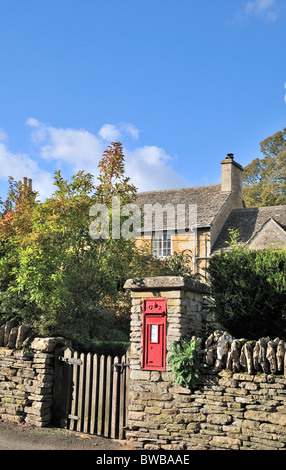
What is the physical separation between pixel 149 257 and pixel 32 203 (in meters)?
3.42

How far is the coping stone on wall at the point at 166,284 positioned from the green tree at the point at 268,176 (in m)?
27.2

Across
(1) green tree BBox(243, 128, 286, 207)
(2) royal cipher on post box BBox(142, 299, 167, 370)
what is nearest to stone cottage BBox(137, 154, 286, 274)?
(1) green tree BBox(243, 128, 286, 207)

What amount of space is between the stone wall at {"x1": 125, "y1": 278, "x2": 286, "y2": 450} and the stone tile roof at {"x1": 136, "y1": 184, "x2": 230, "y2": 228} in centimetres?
1604

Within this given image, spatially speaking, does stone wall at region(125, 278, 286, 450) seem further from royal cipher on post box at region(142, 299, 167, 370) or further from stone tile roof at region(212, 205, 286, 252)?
stone tile roof at region(212, 205, 286, 252)

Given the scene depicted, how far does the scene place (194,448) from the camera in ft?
22.8

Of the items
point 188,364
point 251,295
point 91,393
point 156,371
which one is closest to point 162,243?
point 251,295

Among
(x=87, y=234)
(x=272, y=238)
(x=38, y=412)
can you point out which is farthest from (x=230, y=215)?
(x=38, y=412)

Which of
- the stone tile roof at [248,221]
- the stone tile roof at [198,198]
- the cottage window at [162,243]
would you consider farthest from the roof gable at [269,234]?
the cottage window at [162,243]

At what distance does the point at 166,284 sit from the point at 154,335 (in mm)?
844

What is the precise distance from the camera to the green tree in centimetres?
3433

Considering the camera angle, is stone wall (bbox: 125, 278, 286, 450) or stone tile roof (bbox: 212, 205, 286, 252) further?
stone tile roof (bbox: 212, 205, 286, 252)

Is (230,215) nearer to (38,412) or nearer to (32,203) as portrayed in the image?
(32,203)

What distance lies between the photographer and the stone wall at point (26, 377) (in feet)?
28.6
